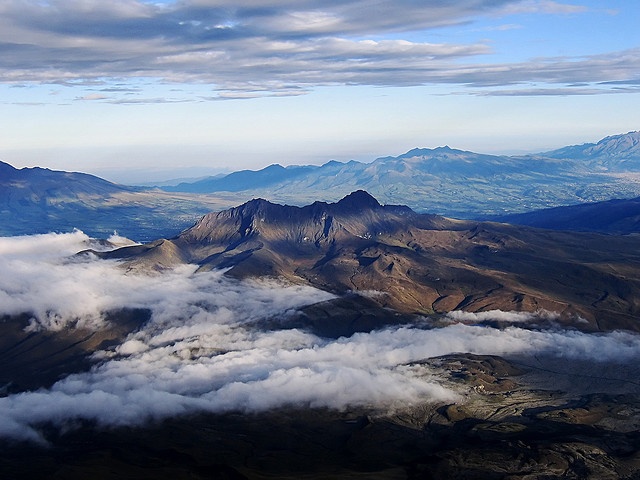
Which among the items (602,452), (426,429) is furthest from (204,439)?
(602,452)

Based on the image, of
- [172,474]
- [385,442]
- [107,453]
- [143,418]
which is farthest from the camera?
[143,418]

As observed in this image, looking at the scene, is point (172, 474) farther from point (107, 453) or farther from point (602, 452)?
point (602, 452)

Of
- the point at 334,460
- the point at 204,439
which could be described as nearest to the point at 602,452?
the point at 334,460

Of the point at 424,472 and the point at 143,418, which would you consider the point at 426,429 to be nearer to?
the point at 424,472

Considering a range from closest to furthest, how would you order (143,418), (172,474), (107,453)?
(172,474)
(107,453)
(143,418)

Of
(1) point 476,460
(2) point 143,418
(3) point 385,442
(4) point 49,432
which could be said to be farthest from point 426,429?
(4) point 49,432

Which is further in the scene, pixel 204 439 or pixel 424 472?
pixel 204 439

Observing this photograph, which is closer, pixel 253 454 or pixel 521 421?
pixel 253 454

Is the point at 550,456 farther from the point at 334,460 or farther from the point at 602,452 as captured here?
the point at 334,460

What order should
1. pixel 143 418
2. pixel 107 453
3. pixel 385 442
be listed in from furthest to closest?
1. pixel 143 418
2. pixel 385 442
3. pixel 107 453
